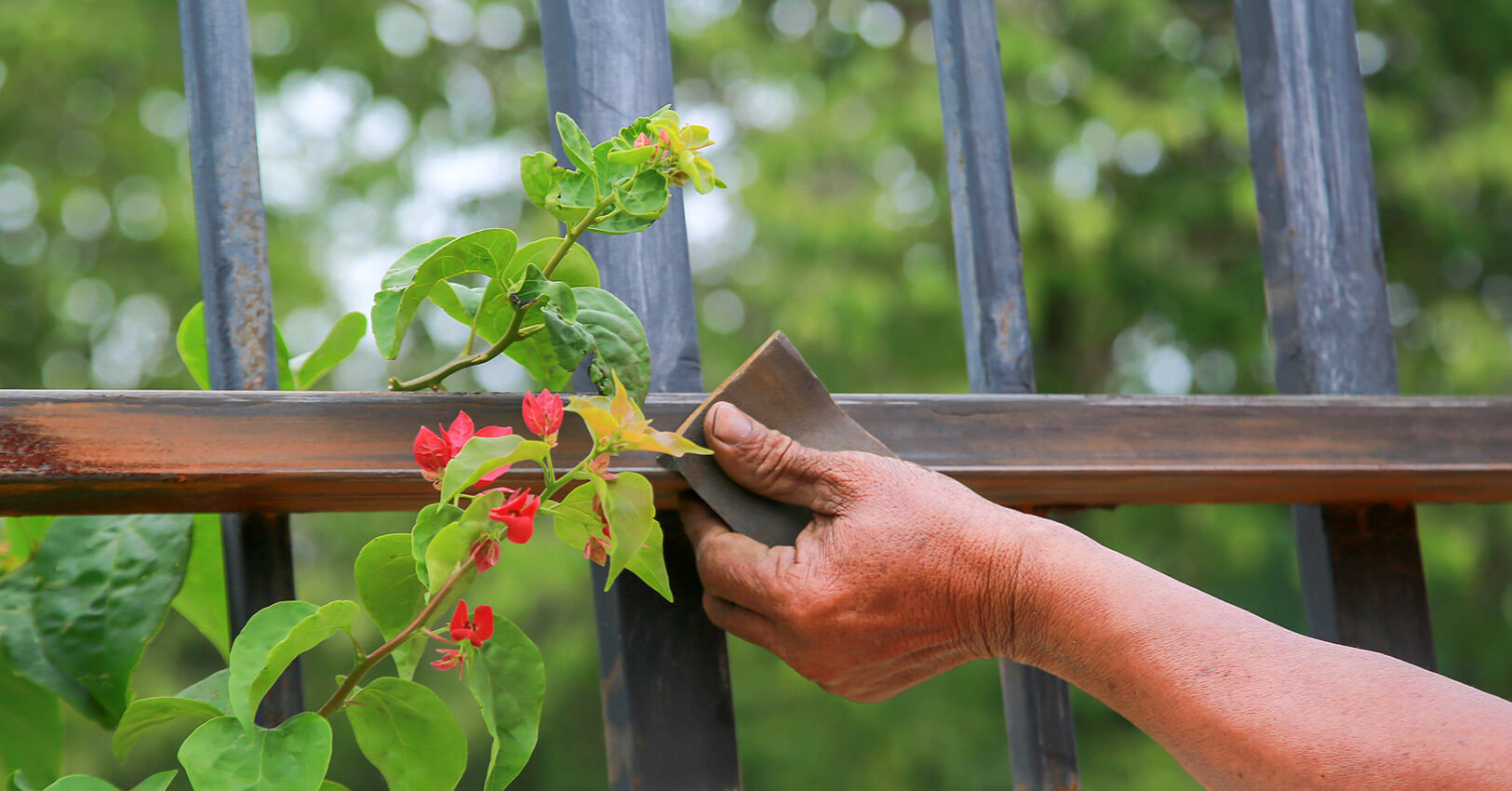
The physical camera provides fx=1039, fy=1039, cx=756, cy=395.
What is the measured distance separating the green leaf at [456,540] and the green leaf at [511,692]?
0.08 metres

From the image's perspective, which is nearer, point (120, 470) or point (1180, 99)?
point (120, 470)

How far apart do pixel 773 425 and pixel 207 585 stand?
1.46ft

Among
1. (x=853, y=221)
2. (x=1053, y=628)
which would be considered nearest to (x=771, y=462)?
(x=1053, y=628)

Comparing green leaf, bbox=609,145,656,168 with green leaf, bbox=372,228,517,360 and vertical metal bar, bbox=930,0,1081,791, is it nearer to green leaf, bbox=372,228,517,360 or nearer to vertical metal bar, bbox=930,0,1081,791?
green leaf, bbox=372,228,517,360

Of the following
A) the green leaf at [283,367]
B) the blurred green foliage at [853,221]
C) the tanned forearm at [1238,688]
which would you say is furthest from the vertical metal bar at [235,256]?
the blurred green foliage at [853,221]

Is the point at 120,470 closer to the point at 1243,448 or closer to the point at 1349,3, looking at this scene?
the point at 1243,448

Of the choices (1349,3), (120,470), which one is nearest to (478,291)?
(120,470)

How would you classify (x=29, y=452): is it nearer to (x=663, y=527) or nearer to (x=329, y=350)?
(x=329, y=350)

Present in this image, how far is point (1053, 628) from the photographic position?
0.73 meters

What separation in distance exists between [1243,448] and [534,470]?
1.92 feet

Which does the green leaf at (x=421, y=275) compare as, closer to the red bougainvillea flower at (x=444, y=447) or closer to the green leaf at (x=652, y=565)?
the red bougainvillea flower at (x=444, y=447)

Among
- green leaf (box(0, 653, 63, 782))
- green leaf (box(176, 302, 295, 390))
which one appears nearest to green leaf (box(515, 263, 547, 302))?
green leaf (box(176, 302, 295, 390))

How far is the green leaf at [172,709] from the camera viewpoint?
60cm

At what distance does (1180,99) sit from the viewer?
3.19m
